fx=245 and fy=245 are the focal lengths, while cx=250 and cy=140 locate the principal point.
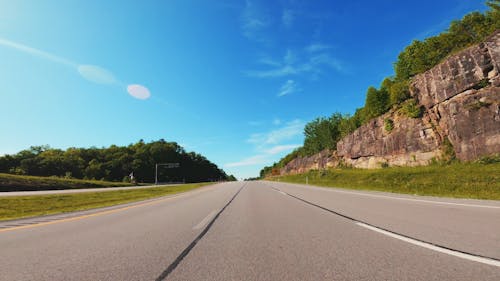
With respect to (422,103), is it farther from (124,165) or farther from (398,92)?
(124,165)

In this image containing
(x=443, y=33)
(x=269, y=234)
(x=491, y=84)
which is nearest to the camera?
(x=269, y=234)

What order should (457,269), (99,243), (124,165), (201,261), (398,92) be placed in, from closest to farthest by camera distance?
(457,269), (201,261), (99,243), (398,92), (124,165)

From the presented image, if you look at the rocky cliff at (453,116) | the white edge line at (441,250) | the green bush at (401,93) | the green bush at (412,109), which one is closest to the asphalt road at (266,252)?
the white edge line at (441,250)

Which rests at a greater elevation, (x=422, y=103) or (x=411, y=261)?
(x=422, y=103)

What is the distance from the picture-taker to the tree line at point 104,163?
8825cm

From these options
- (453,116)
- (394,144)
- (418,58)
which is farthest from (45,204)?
(418,58)

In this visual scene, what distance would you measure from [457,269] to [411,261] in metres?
0.47

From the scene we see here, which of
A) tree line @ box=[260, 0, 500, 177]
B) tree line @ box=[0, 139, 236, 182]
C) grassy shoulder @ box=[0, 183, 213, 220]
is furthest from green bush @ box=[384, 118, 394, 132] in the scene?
tree line @ box=[0, 139, 236, 182]

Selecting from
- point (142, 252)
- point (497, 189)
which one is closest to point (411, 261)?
point (142, 252)

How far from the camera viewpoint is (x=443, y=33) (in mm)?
43188

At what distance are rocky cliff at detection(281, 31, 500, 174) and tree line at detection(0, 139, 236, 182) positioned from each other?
79.2m

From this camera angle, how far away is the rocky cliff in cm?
2133

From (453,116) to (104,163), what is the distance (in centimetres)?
11867

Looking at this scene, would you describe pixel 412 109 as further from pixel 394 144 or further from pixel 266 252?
pixel 266 252
